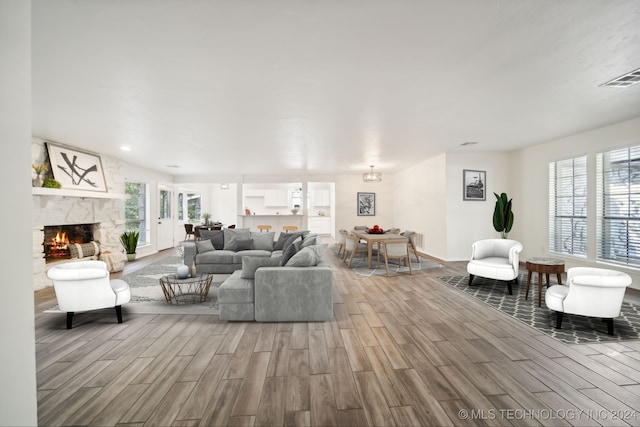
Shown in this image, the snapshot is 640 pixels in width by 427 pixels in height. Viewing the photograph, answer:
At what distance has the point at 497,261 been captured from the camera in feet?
15.4

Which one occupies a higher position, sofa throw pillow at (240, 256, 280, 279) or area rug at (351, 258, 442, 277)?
sofa throw pillow at (240, 256, 280, 279)

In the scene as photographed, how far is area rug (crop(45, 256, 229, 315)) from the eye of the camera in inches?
149

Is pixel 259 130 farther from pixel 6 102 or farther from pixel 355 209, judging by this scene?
pixel 355 209

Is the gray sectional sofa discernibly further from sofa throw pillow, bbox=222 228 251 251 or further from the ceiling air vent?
the ceiling air vent

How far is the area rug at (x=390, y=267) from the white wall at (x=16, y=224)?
5.01 m

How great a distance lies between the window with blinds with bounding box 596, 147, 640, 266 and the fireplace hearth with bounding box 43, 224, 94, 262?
9.83 meters

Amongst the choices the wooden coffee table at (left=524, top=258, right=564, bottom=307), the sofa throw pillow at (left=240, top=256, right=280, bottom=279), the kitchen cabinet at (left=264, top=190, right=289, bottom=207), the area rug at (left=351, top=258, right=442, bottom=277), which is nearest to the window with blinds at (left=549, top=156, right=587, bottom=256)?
the wooden coffee table at (left=524, top=258, right=564, bottom=307)

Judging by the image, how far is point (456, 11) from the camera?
78.1 inches

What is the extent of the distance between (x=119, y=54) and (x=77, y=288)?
8.10ft

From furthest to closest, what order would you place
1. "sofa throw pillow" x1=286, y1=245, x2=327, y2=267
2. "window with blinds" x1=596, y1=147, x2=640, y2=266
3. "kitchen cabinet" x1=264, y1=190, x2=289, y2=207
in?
"kitchen cabinet" x1=264, y1=190, x2=289, y2=207 → "window with blinds" x1=596, y1=147, x2=640, y2=266 → "sofa throw pillow" x1=286, y1=245, x2=327, y2=267

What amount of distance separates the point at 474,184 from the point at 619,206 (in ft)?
8.48

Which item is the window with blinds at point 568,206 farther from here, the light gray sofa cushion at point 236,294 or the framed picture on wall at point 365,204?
the light gray sofa cushion at point 236,294

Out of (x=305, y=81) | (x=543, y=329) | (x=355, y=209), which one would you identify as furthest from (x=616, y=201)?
(x=355, y=209)

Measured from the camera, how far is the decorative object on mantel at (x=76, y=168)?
5.42 metres
